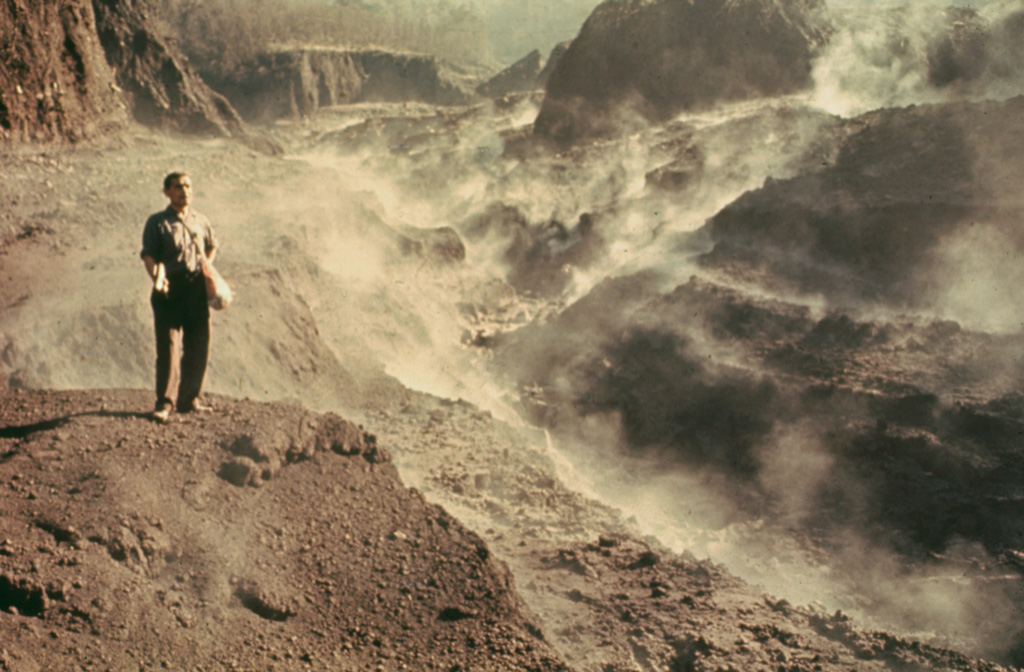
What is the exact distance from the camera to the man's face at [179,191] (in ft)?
14.5

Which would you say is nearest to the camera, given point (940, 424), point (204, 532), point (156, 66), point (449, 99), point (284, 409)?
point (204, 532)

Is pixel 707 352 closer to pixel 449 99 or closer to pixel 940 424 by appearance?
pixel 940 424

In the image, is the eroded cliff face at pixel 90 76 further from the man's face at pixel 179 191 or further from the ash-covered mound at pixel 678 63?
the ash-covered mound at pixel 678 63

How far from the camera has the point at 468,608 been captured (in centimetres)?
380

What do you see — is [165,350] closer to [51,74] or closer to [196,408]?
[196,408]

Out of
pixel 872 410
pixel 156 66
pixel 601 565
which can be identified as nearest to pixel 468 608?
pixel 601 565

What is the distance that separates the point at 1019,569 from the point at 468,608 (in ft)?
12.5

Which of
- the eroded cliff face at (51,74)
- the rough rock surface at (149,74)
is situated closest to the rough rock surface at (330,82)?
the rough rock surface at (149,74)

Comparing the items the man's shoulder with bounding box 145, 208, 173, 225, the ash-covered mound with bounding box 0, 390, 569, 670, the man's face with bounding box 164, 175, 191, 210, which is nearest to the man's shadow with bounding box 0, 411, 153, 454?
the ash-covered mound with bounding box 0, 390, 569, 670

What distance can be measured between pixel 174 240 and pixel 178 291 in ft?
0.90

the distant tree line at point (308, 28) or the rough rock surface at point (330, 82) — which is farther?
the distant tree line at point (308, 28)

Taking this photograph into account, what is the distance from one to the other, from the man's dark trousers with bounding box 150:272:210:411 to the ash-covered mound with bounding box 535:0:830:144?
638 inches

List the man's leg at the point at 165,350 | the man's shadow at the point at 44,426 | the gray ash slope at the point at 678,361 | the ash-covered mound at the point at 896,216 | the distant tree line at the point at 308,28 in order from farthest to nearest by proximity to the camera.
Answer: the distant tree line at the point at 308,28
the ash-covered mound at the point at 896,216
the gray ash slope at the point at 678,361
the man's leg at the point at 165,350
the man's shadow at the point at 44,426

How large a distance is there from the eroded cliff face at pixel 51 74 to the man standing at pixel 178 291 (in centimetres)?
673
